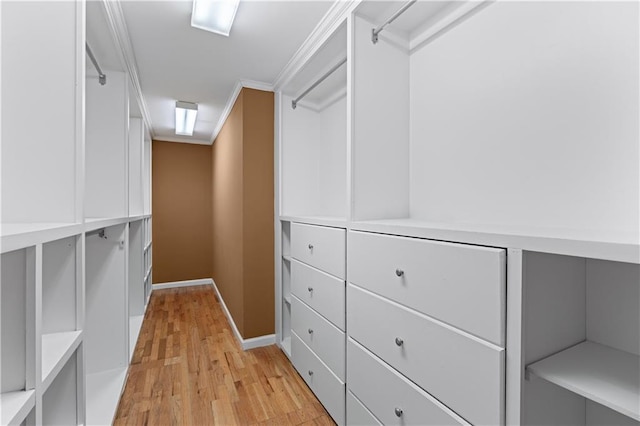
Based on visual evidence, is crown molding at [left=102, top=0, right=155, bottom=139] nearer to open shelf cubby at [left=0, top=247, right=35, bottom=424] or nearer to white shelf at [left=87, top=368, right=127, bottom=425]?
open shelf cubby at [left=0, top=247, right=35, bottom=424]

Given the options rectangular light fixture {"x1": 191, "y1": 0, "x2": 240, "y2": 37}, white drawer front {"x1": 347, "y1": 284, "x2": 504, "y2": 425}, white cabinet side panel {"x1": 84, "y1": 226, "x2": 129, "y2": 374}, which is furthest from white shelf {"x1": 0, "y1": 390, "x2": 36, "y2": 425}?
rectangular light fixture {"x1": 191, "y1": 0, "x2": 240, "y2": 37}

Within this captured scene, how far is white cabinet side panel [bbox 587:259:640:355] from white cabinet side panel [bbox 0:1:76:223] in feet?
6.54

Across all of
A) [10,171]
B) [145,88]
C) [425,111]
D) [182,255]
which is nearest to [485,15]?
[425,111]

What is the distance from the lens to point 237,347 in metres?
2.81

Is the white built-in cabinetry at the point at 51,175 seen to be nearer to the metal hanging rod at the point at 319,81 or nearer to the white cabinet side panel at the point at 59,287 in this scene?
the white cabinet side panel at the point at 59,287

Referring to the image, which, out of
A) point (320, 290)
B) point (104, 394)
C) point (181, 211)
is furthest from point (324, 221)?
point (181, 211)

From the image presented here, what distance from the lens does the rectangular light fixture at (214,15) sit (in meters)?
1.67

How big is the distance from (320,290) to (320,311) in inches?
5.7

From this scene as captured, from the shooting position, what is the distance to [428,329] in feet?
3.79

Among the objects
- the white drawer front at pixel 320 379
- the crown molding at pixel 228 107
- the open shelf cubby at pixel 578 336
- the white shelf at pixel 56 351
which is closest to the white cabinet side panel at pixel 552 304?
the open shelf cubby at pixel 578 336

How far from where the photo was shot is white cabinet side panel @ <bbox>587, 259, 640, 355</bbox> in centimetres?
95

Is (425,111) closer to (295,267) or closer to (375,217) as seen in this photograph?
(375,217)

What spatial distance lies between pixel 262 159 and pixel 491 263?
2314 millimetres

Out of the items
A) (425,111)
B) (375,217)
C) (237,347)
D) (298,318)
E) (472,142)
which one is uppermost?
(425,111)
